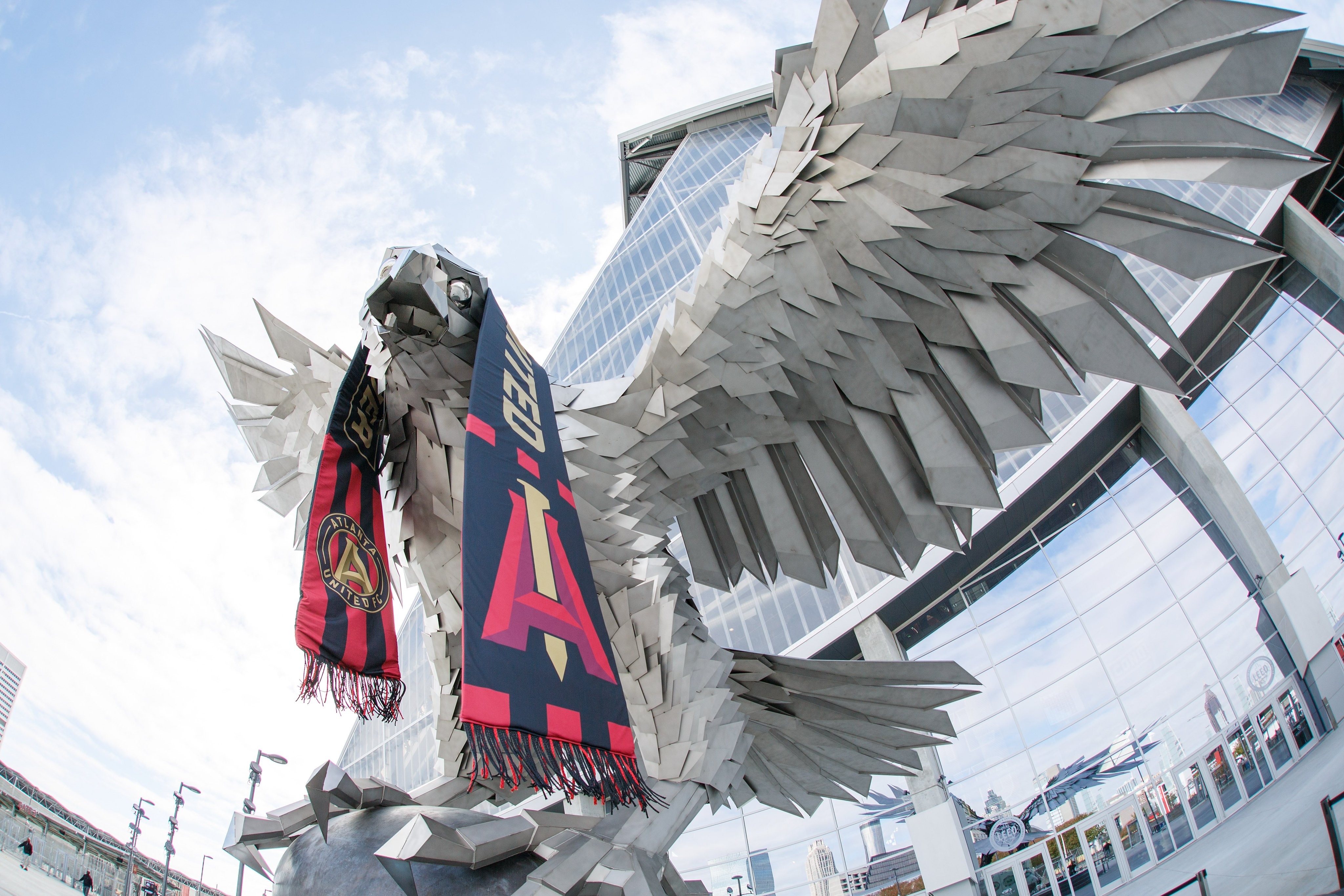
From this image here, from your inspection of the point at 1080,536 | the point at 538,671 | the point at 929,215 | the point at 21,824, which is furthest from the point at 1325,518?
the point at 21,824

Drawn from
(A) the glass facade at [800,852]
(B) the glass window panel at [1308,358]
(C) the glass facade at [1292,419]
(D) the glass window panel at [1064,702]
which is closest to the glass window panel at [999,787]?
(D) the glass window panel at [1064,702]

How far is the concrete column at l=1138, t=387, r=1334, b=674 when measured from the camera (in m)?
11.4

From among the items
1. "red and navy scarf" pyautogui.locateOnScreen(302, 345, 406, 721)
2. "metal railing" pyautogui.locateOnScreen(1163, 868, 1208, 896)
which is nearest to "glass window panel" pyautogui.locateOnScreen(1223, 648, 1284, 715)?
"metal railing" pyautogui.locateOnScreen(1163, 868, 1208, 896)

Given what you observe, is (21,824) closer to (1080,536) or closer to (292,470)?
(292,470)

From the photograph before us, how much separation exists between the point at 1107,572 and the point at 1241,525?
216 cm

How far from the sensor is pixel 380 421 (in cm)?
371

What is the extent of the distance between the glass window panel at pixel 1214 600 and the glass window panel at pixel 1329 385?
3.79 meters

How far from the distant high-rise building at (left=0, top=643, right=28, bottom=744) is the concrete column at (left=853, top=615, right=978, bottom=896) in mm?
50972

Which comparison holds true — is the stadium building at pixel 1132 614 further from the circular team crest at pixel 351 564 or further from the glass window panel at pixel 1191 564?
the circular team crest at pixel 351 564

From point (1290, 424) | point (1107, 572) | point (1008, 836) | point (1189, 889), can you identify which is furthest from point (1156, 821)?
point (1290, 424)

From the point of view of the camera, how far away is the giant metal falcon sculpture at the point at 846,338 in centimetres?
319

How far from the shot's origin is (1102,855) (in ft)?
38.2

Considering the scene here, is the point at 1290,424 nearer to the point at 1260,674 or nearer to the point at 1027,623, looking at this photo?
the point at 1260,674

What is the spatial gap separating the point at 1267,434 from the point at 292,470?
53.0ft
